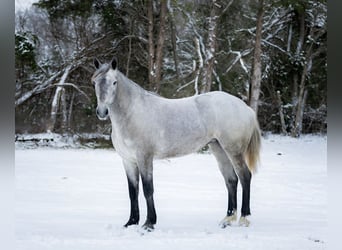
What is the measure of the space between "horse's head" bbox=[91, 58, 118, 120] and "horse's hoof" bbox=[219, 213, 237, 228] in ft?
4.50

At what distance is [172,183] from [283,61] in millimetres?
1922

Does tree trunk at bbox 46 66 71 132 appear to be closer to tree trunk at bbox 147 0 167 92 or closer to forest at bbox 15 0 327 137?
forest at bbox 15 0 327 137

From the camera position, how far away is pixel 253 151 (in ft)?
12.0

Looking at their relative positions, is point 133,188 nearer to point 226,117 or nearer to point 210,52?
point 226,117

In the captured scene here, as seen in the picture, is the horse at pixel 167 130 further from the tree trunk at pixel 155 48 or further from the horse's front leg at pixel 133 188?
the tree trunk at pixel 155 48

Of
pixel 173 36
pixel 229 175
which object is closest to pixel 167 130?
pixel 229 175

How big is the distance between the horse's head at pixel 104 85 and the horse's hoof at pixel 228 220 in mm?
1372

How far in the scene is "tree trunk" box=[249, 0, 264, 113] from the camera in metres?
4.64

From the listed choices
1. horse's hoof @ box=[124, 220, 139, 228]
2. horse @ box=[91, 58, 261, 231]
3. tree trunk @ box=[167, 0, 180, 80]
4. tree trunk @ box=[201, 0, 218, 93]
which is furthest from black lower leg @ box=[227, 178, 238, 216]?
tree trunk @ box=[167, 0, 180, 80]

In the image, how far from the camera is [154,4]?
4.99 m

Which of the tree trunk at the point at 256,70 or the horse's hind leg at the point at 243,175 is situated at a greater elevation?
the tree trunk at the point at 256,70

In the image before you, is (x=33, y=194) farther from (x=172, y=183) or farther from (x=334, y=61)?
(x=334, y=61)

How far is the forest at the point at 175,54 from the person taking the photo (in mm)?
4484

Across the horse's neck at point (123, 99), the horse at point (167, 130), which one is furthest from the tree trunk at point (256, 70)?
the horse's neck at point (123, 99)
